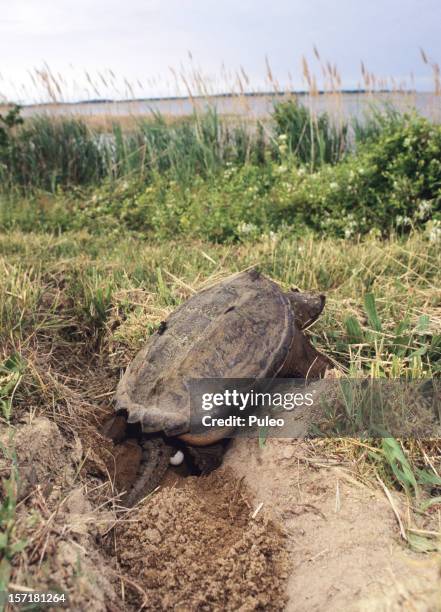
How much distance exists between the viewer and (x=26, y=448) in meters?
2.48

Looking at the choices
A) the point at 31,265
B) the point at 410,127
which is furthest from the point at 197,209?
the point at 31,265

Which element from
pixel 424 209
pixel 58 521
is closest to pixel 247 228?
pixel 424 209

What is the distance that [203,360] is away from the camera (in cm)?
256

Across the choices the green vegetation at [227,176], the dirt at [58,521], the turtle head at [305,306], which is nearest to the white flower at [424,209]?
the green vegetation at [227,176]

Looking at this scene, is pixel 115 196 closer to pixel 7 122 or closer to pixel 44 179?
pixel 44 179

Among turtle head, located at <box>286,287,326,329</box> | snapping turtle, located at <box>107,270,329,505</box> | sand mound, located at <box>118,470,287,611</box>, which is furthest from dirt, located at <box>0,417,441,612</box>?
turtle head, located at <box>286,287,326,329</box>

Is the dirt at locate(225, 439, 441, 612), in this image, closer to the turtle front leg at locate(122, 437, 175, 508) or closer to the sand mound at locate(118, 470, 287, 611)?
the sand mound at locate(118, 470, 287, 611)

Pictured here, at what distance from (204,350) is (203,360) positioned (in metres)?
0.05

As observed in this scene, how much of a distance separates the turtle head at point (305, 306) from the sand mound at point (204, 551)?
3.15 feet

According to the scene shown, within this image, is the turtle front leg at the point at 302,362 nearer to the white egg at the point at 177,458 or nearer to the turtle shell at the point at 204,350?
the turtle shell at the point at 204,350

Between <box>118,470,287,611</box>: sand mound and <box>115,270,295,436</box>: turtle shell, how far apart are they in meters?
0.31

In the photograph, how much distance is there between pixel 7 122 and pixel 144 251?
451 centimetres

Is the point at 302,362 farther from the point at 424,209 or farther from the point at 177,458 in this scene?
the point at 424,209

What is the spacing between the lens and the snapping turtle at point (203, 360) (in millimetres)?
2461
